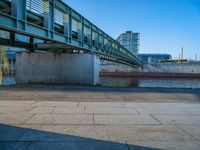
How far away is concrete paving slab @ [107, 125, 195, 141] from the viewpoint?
458cm

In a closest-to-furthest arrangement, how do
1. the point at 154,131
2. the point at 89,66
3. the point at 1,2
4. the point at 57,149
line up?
the point at 57,149, the point at 154,131, the point at 1,2, the point at 89,66

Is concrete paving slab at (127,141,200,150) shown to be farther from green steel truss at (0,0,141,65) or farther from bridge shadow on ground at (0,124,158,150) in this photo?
green steel truss at (0,0,141,65)

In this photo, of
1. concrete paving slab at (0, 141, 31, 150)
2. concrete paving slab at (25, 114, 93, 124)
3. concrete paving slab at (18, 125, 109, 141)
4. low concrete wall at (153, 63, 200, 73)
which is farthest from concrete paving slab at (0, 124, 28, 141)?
low concrete wall at (153, 63, 200, 73)

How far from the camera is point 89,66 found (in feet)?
66.1

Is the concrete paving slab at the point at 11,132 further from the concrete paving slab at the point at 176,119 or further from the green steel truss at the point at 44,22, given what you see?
the green steel truss at the point at 44,22

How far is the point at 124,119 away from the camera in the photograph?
6.25m

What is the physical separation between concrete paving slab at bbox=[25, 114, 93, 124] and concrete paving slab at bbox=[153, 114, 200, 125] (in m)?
2.21

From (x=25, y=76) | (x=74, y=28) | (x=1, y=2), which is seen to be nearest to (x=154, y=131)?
(x=1, y=2)

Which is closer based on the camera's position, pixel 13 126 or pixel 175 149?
pixel 175 149

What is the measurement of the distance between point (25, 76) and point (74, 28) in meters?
7.28

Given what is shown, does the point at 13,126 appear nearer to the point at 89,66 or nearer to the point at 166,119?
the point at 166,119

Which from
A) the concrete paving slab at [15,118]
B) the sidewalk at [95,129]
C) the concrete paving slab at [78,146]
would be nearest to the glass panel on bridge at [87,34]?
the sidewalk at [95,129]

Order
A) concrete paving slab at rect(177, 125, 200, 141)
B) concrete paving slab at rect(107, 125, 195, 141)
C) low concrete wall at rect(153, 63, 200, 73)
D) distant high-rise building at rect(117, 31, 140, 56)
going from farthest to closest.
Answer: distant high-rise building at rect(117, 31, 140, 56) → low concrete wall at rect(153, 63, 200, 73) → concrete paving slab at rect(177, 125, 200, 141) → concrete paving slab at rect(107, 125, 195, 141)

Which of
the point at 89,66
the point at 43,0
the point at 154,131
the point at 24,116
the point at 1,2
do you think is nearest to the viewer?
the point at 154,131
